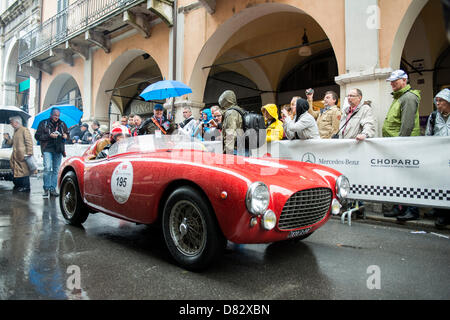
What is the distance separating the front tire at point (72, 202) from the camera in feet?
13.3

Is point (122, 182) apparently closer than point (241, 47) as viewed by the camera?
Yes

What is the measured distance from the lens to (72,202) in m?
4.24

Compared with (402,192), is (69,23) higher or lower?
higher

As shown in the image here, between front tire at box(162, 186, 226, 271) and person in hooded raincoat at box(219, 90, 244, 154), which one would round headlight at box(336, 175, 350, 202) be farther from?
person in hooded raincoat at box(219, 90, 244, 154)

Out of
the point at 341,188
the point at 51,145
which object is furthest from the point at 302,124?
the point at 51,145

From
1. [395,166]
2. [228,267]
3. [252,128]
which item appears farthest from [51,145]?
[395,166]

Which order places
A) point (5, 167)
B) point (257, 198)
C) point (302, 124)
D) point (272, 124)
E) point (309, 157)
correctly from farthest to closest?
point (5, 167)
point (272, 124)
point (309, 157)
point (302, 124)
point (257, 198)

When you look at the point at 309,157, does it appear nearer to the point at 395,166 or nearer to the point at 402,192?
the point at 395,166

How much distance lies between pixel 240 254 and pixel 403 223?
265cm

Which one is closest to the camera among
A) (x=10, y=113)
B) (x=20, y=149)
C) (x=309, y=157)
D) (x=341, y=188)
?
(x=341, y=188)

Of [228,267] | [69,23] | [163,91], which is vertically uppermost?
[69,23]

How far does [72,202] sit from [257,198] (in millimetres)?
3016
